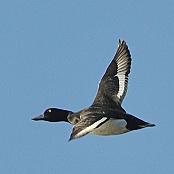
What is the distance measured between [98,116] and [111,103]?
1682 millimetres

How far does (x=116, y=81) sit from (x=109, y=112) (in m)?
2.13

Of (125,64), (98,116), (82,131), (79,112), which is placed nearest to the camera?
(82,131)

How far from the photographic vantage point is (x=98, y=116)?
1683 centimetres

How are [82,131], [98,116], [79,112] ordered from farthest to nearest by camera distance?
[79,112] < [98,116] < [82,131]

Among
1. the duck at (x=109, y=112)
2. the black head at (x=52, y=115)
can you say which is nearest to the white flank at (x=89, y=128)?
the duck at (x=109, y=112)

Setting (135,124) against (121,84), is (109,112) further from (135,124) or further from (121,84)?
(121,84)

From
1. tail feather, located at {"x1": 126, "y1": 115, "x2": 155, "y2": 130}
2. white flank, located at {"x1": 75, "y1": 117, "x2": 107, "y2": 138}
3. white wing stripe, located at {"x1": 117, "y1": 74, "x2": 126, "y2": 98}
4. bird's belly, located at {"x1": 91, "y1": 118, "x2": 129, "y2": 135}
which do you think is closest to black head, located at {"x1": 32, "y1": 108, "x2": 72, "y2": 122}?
white wing stripe, located at {"x1": 117, "y1": 74, "x2": 126, "y2": 98}

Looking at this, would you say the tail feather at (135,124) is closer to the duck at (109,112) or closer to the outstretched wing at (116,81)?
the duck at (109,112)

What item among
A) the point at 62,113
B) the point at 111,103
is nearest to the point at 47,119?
the point at 62,113

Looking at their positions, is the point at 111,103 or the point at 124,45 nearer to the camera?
the point at 111,103

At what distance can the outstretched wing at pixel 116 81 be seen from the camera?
Answer: 18656mm

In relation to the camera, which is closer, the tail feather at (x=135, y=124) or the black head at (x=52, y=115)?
the tail feather at (x=135, y=124)

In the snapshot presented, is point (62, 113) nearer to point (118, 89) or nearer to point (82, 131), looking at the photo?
point (118, 89)

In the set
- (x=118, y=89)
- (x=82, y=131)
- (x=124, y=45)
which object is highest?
(x=124, y=45)
